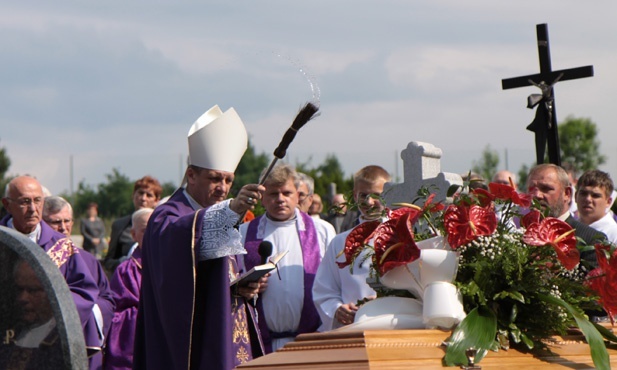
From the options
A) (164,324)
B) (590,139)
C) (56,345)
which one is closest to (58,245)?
(164,324)

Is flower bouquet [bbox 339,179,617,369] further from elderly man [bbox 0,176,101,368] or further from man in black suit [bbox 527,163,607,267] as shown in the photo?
elderly man [bbox 0,176,101,368]

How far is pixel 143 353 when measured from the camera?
677cm

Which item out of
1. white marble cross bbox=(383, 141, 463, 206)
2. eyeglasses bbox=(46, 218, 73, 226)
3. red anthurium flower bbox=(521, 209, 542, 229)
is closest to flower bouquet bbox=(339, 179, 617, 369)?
red anthurium flower bbox=(521, 209, 542, 229)

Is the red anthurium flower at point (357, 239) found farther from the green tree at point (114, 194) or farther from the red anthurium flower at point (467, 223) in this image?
the green tree at point (114, 194)

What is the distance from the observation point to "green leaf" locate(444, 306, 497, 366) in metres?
3.95

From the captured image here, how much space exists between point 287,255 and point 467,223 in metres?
3.96

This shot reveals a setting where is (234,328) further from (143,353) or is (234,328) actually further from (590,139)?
(590,139)

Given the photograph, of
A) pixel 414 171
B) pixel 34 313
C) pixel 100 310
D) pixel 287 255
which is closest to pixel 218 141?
pixel 414 171

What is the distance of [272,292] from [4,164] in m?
34.4

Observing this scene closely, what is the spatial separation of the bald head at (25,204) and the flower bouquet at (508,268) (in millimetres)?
4611

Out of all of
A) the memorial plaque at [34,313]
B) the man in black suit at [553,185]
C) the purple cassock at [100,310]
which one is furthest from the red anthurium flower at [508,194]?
the purple cassock at [100,310]

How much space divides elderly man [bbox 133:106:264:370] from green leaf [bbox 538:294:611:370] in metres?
2.06

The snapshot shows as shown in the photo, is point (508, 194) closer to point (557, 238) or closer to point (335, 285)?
point (557, 238)

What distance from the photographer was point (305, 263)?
27.1 feet
